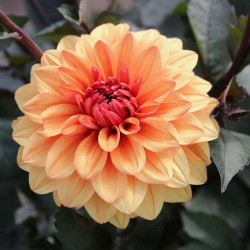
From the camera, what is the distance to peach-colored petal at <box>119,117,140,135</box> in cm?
51

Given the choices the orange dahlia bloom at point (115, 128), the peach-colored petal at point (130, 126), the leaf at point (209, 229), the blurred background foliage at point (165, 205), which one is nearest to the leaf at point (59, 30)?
the blurred background foliage at point (165, 205)

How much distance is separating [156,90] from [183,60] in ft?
0.27

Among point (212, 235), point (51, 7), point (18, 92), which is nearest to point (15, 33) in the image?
point (18, 92)

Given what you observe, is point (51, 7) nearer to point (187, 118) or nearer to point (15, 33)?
point (15, 33)

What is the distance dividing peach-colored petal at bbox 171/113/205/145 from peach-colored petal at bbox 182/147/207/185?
3 cm

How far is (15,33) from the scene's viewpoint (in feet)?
1.82

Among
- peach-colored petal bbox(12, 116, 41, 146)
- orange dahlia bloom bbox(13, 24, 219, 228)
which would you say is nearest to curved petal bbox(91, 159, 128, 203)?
orange dahlia bloom bbox(13, 24, 219, 228)

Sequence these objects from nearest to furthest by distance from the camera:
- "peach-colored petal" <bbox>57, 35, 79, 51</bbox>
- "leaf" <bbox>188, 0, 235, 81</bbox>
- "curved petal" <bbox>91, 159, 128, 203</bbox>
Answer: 1. "curved petal" <bbox>91, 159, 128, 203</bbox>
2. "peach-colored petal" <bbox>57, 35, 79, 51</bbox>
3. "leaf" <bbox>188, 0, 235, 81</bbox>

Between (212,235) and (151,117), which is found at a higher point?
(151,117)

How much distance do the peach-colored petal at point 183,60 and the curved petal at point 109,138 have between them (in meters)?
0.13

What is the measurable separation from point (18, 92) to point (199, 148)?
0.26 metres

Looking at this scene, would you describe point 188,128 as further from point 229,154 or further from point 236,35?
point 236,35

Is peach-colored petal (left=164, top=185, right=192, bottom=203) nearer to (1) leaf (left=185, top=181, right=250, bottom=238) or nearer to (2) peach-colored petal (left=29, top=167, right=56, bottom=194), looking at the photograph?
(2) peach-colored petal (left=29, top=167, right=56, bottom=194)

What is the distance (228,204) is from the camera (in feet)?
2.69
